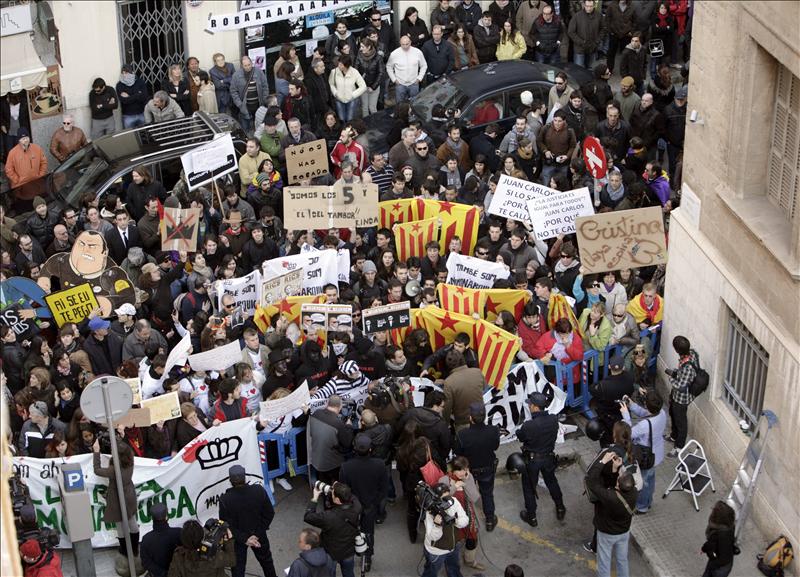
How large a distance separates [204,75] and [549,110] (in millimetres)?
5453

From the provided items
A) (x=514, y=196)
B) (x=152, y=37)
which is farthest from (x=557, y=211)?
(x=152, y=37)

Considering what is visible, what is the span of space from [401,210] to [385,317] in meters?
3.12

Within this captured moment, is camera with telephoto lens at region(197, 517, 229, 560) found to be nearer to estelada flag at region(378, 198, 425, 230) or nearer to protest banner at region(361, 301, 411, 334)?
protest banner at region(361, 301, 411, 334)

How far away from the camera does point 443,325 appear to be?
17.2m

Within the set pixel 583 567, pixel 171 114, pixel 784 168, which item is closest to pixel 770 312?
pixel 784 168

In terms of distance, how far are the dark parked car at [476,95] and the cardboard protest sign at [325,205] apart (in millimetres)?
3478

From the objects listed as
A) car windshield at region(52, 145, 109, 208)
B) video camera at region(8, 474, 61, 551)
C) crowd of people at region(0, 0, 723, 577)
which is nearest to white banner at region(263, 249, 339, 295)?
crowd of people at region(0, 0, 723, 577)

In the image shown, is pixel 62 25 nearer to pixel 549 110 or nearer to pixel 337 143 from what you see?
pixel 337 143

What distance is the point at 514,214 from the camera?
19484 millimetres

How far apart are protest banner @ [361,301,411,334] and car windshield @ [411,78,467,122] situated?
6283 mm

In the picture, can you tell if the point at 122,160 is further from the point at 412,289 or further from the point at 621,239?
the point at 621,239

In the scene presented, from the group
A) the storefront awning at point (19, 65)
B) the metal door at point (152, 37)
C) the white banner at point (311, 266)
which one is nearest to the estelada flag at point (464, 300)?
the white banner at point (311, 266)

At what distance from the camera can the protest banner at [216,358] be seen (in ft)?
53.6

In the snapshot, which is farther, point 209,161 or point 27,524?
point 209,161
